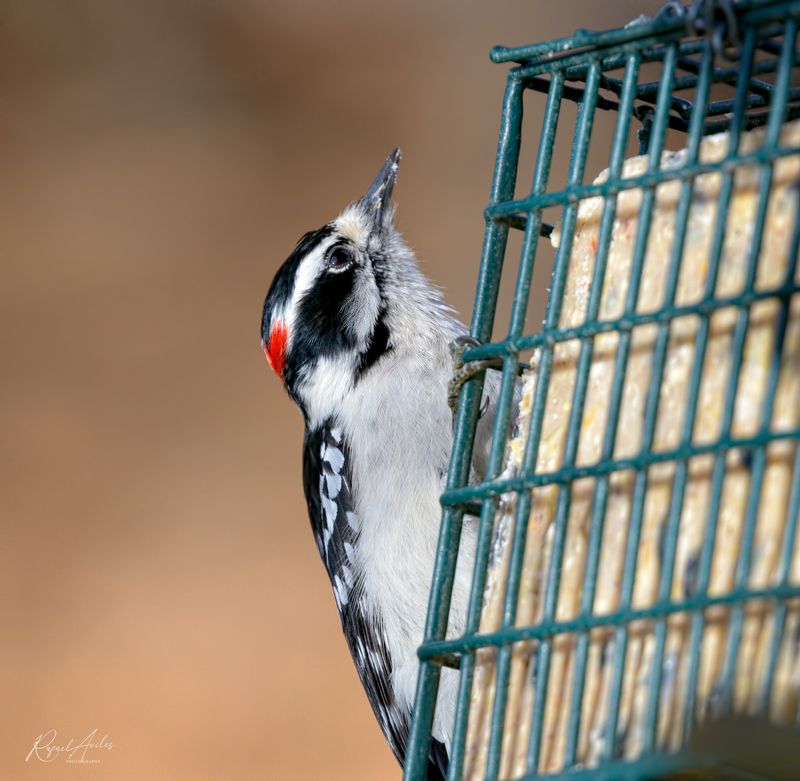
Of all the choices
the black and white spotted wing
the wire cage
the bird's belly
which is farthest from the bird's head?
the wire cage

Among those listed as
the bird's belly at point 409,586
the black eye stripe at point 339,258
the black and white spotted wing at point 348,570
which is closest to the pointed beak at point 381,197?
the black eye stripe at point 339,258

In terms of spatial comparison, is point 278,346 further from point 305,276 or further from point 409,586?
point 409,586

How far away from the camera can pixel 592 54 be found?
215 centimetres

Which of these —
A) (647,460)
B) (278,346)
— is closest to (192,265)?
(278,346)

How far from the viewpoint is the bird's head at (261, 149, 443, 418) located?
344cm

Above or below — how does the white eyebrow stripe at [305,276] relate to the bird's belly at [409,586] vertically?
above

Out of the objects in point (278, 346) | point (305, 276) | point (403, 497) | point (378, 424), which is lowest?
point (403, 497)

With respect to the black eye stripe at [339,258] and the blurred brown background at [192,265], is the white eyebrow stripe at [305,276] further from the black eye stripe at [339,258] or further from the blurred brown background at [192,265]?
the blurred brown background at [192,265]

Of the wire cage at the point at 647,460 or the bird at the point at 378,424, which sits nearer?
the wire cage at the point at 647,460

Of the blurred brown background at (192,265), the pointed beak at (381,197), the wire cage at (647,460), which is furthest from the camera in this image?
the blurred brown background at (192,265)

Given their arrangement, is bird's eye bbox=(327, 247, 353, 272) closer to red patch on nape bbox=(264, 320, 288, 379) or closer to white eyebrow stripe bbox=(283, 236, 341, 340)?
white eyebrow stripe bbox=(283, 236, 341, 340)

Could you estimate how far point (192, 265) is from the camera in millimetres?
5680

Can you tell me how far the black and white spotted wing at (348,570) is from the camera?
3.50 meters

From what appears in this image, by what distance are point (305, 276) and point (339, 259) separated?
10 cm
